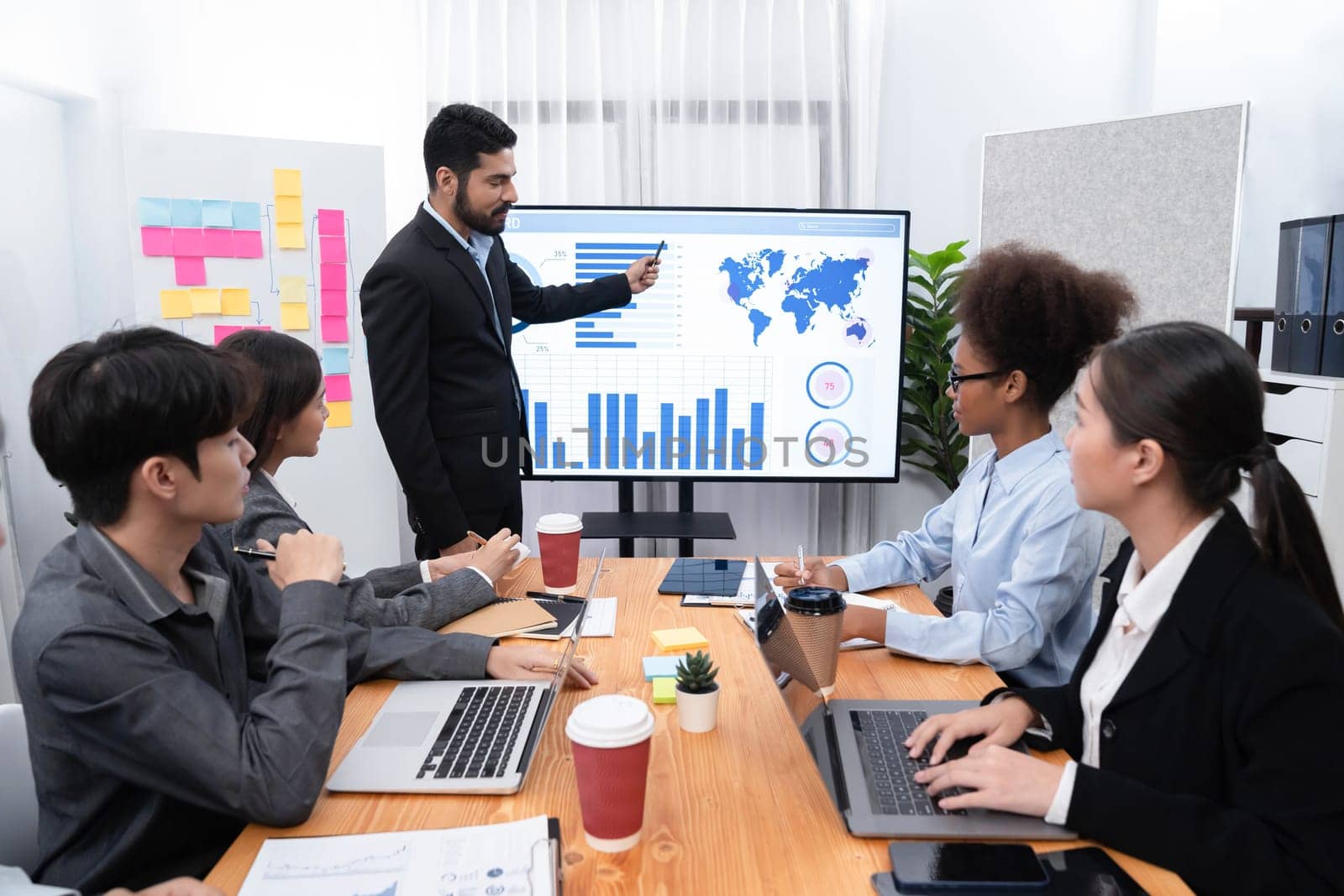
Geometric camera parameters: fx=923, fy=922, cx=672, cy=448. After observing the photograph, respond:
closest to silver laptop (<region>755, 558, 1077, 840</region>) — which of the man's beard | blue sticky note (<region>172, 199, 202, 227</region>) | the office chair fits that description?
the office chair

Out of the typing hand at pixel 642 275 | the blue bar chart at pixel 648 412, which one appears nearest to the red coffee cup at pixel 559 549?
the typing hand at pixel 642 275

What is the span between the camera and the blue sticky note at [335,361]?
306 centimetres

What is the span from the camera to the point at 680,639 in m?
1.44

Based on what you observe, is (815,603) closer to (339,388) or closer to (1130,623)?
(1130,623)

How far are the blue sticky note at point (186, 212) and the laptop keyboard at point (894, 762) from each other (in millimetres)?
Result: 2628

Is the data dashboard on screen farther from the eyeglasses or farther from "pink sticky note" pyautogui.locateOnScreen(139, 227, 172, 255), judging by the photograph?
the eyeglasses

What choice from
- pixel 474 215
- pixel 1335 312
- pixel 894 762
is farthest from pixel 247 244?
pixel 1335 312

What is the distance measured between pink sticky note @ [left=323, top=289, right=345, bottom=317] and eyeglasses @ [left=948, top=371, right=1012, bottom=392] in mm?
2151

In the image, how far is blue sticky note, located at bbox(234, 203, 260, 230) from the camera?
292cm

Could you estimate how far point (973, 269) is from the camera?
1.75 metres

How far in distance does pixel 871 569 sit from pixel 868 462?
4.88ft

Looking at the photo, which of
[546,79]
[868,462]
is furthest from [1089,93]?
[546,79]

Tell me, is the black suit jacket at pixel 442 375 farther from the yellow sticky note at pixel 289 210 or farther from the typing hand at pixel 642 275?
the yellow sticky note at pixel 289 210

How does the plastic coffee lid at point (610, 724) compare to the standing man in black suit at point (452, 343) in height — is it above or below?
below
